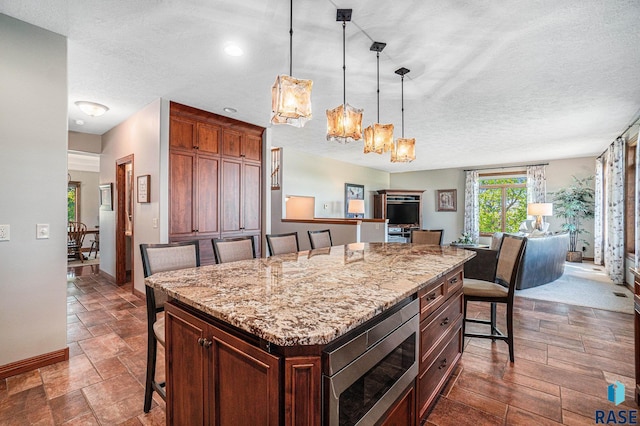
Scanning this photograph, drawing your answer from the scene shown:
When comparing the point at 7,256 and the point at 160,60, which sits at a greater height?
the point at 160,60

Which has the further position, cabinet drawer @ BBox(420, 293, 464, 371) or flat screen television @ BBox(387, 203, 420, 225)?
flat screen television @ BBox(387, 203, 420, 225)

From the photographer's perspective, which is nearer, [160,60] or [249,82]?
[160,60]

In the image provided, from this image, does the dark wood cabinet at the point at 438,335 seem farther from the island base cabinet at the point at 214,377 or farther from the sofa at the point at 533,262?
the sofa at the point at 533,262

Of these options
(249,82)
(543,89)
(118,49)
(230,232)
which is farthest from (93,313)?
(543,89)

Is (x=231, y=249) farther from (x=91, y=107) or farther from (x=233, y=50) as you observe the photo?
(x=91, y=107)

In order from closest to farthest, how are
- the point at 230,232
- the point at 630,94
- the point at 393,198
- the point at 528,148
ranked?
the point at 630,94, the point at 230,232, the point at 528,148, the point at 393,198

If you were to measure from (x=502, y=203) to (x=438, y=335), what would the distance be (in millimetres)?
8648

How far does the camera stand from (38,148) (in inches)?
93.8

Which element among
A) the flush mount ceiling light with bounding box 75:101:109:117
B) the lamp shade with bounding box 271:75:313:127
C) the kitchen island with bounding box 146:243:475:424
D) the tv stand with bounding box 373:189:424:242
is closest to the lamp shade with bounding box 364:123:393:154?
the lamp shade with bounding box 271:75:313:127

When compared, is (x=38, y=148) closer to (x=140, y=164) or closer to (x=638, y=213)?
(x=140, y=164)

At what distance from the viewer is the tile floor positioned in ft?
6.01

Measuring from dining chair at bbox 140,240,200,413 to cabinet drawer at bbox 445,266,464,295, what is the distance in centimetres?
171

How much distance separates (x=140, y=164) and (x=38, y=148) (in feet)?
5.80

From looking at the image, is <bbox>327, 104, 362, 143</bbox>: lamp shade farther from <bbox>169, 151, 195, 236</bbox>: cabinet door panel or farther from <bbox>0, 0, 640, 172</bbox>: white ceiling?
<bbox>169, 151, 195, 236</bbox>: cabinet door panel
